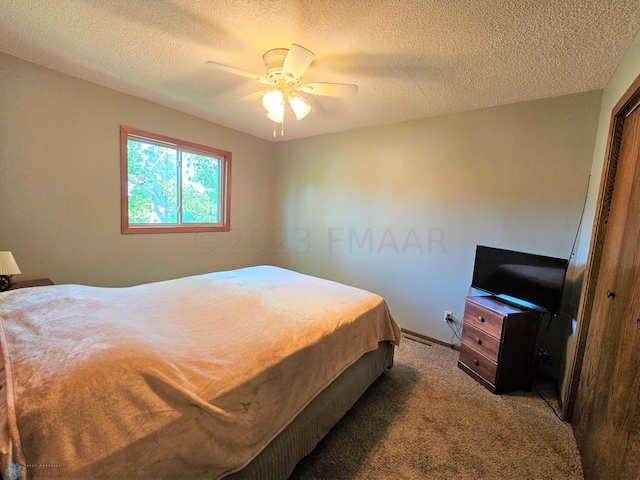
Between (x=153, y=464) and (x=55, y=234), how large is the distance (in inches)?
99.1

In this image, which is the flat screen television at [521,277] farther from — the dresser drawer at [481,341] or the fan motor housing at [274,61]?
the fan motor housing at [274,61]

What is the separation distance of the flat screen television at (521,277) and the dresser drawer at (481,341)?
0.42 meters

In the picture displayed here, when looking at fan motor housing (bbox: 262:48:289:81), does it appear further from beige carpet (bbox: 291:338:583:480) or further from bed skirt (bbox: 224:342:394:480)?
beige carpet (bbox: 291:338:583:480)

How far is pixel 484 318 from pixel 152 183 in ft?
12.2

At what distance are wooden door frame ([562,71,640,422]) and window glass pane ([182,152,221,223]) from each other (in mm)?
3857

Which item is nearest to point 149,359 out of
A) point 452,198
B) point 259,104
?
point 259,104

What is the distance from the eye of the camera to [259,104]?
2.76m

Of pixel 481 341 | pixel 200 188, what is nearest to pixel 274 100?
pixel 200 188

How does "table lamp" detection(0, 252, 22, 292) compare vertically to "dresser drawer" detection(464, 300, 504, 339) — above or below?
above

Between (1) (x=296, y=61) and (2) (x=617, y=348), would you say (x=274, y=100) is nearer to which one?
(1) (x=296, y=61)

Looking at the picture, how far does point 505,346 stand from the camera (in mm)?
2061

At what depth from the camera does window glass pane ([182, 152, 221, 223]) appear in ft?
11.0

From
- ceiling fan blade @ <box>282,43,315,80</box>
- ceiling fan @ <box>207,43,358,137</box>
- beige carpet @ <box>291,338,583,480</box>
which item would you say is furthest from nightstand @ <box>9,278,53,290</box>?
ceiling fan blade @ <box>282,43,315,80</box>

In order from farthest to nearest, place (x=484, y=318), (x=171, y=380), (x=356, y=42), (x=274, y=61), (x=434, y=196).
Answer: (x=434, y=196), (x=484, y=318), (x=274, y=61), (x=356, y=42), (x=171, y=380)
